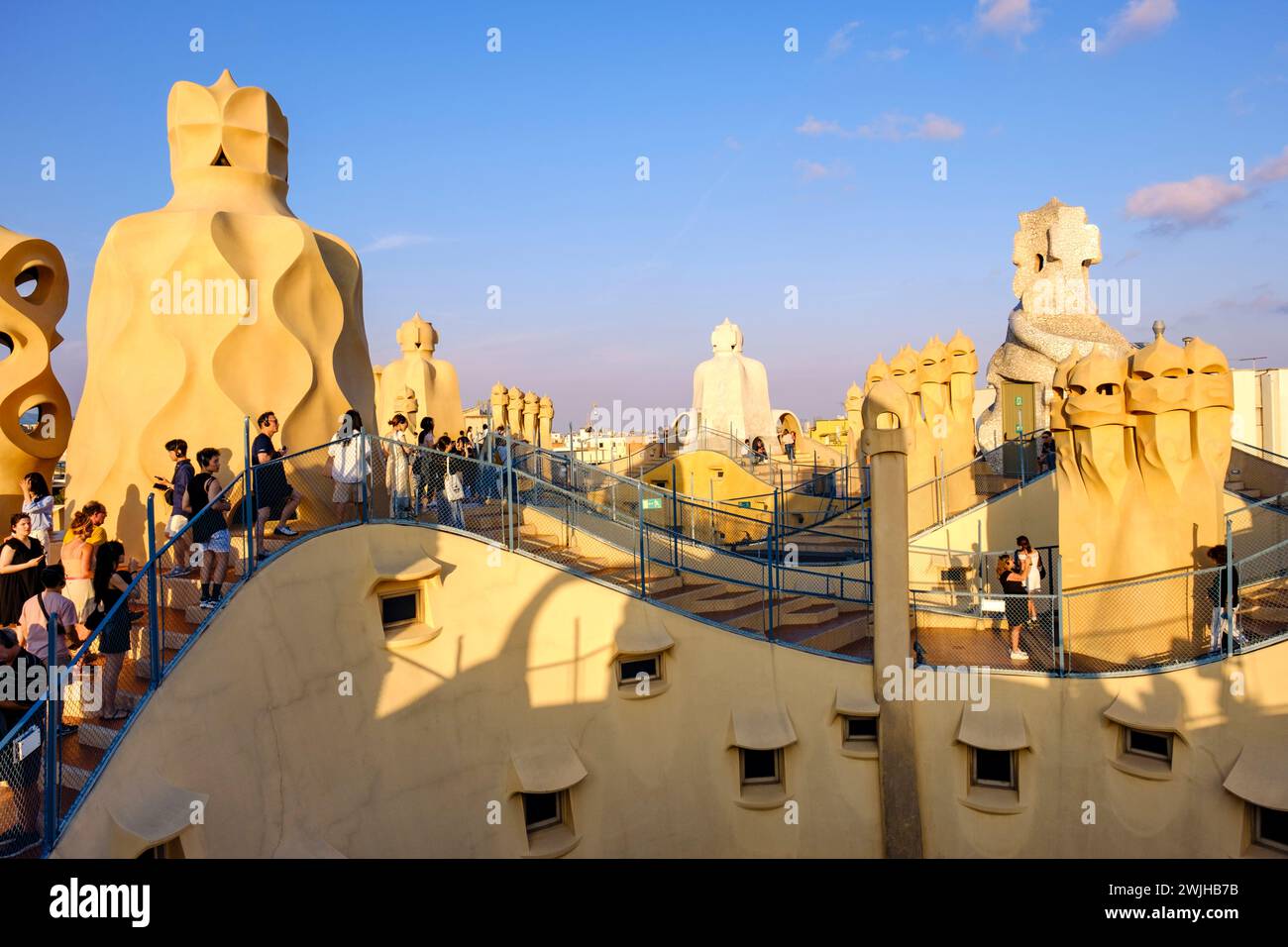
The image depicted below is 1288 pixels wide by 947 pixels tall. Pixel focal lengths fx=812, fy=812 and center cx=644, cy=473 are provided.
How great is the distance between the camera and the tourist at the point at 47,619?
218 inches

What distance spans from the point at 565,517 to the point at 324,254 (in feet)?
15.9

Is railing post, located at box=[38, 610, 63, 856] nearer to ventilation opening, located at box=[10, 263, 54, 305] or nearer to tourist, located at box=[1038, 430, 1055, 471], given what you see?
ventilation opening, located at box=[10, 263, 54, 305]

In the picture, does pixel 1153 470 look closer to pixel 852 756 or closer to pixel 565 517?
pixel 852 756

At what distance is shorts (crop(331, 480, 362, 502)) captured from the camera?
876 centimetres

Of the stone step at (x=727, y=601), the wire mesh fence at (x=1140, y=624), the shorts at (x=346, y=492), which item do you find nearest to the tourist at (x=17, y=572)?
the shorts at (x=346, y=492)

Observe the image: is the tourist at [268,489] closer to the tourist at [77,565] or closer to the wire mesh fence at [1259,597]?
the tourist at [77,565]

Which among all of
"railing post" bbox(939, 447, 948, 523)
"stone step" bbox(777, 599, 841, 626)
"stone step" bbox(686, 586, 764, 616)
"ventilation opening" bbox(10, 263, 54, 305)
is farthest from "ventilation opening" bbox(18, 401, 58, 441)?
"railing post" bbox(939, 447, 948, 523)

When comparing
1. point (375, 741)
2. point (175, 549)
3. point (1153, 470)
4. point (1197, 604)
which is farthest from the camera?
point (1153, 470)

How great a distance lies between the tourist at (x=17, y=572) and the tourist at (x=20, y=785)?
157 centimetres

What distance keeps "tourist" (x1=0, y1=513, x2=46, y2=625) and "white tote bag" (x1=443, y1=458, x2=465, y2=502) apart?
12.8 ft

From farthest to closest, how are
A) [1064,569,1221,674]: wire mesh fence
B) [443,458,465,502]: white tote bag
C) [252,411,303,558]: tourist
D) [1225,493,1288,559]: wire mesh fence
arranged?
[1225,493,1288,559]: wire mesh fence < [1064,569,1221,674]: wire mesh fence < [443,458,465,502]: white tote bag < [252,411,303,558]: tourist
